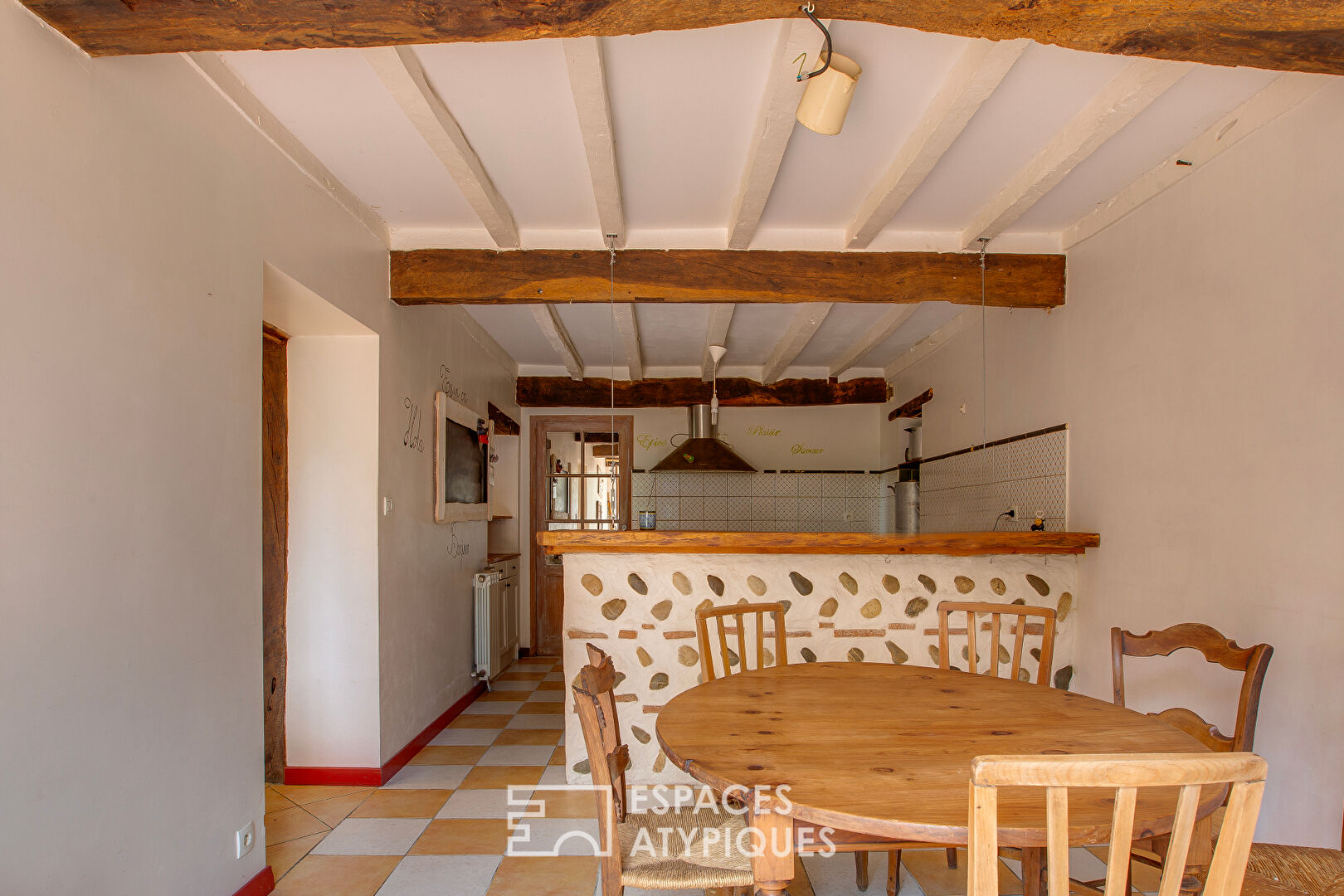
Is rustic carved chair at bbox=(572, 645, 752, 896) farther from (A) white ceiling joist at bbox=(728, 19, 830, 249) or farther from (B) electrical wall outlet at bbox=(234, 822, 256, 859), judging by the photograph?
(A) white ceiling joist at bbox=(728, 19, 830, 249)

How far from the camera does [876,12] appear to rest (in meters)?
1.54

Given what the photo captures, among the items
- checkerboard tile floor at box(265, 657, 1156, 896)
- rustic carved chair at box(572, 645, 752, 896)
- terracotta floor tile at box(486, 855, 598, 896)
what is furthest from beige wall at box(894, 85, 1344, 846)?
terracotta floor tile at box(486, 855, 598, 896)

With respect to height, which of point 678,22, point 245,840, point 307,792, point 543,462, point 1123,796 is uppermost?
point 678,22

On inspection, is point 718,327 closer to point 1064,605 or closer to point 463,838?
point 1064,605

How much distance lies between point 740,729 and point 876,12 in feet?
4.90

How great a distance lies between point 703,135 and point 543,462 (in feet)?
14.2

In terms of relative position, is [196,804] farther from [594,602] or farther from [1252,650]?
[1252,650]

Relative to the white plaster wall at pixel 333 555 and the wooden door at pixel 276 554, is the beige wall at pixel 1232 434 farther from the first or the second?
the wooden door at pixel 276 554

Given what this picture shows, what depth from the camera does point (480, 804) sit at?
3096 mm

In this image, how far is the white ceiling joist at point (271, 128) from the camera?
6.84 ft

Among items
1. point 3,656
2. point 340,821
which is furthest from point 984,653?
point 3,656

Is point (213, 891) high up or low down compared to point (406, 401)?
down

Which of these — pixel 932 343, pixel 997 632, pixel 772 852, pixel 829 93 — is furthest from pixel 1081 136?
pixel 932 343

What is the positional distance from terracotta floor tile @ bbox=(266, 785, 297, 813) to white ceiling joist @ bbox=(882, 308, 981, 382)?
161 inches
